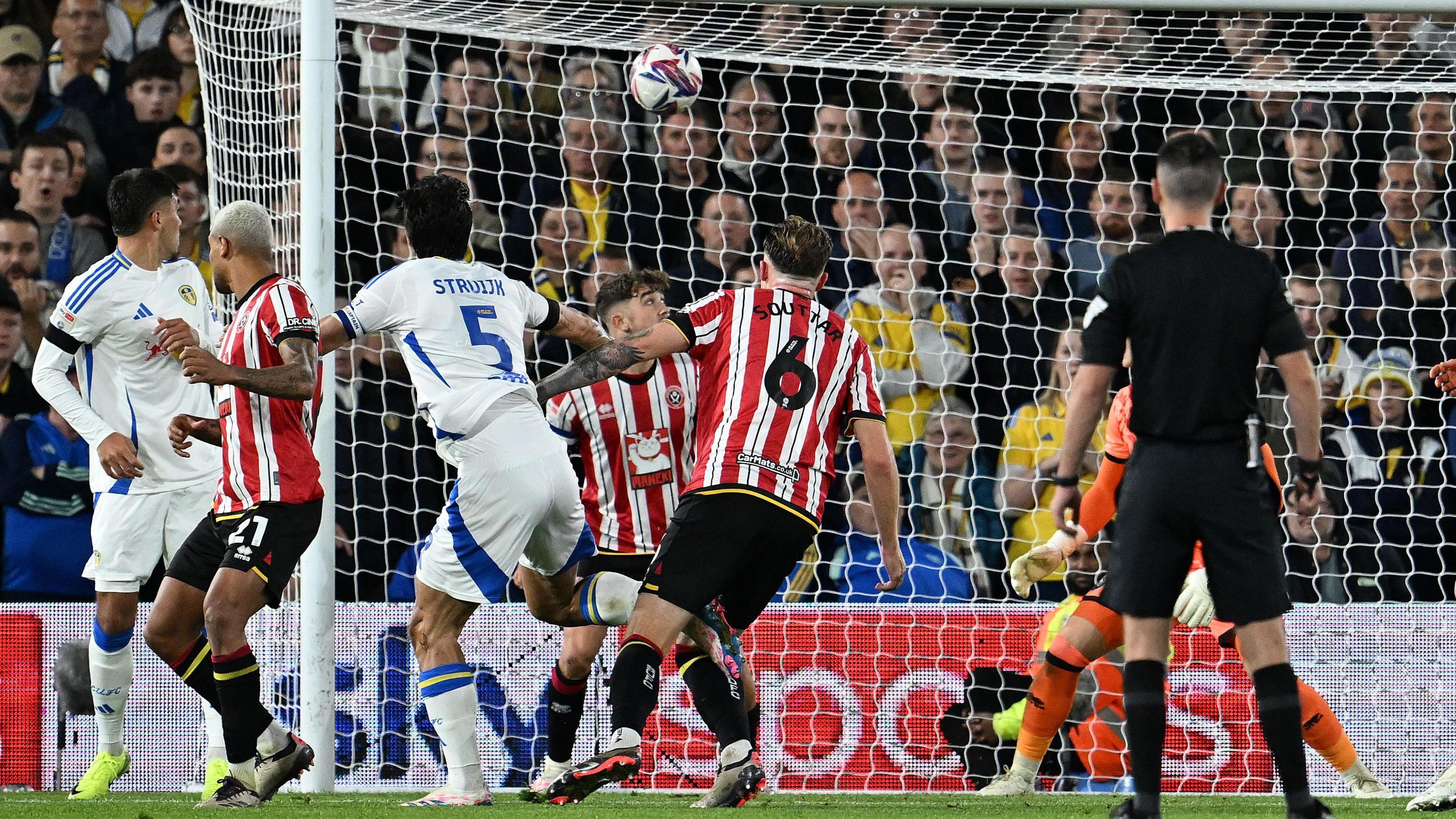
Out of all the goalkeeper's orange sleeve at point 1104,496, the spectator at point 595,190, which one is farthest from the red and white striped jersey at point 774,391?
the spectator at point 595,190

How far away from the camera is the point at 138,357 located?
6.15m

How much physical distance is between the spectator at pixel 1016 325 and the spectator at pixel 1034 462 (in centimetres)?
18

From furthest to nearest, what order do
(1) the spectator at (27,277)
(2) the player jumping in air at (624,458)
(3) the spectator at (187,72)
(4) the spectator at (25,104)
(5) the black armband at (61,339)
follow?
(3) the spectator at (187,72) < (4) the spectator at (25,104) < (1) the spectator at (27,277) < (2) the player jumping in air at (624,458) < (5) the black armband at (61,339)

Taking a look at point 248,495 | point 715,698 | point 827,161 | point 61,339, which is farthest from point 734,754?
point 827,161

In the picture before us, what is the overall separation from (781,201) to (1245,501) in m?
6.12

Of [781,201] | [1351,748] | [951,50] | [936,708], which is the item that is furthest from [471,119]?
[1351,748]

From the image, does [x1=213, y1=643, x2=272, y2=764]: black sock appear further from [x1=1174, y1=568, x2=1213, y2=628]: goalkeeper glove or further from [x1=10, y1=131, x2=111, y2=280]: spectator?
[x1=10, y1=131, x2=111, y2=280]: spectator

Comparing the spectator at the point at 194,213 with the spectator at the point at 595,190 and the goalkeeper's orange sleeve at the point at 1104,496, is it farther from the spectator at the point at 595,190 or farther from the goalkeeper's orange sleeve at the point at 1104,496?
the goalkeeper's orange sleeve at the point at 1104,496

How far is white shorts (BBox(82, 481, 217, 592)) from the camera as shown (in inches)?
241

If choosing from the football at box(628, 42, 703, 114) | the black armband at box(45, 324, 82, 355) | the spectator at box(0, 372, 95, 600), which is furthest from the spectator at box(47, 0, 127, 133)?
the football at box(628, 42, 703, 114)

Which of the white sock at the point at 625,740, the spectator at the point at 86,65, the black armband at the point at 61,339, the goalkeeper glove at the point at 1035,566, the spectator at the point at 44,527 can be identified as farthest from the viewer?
the spectator at the point at 86,65

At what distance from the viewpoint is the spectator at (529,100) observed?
9.59 meters

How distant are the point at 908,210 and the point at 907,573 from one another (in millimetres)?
2586

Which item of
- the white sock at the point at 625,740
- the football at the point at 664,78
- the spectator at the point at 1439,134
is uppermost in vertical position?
the spectator at the point at 1439,134
